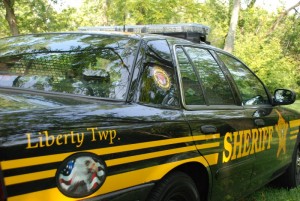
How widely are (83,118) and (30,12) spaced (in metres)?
15.8

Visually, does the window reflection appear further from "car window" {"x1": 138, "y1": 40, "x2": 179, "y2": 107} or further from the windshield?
the windshield

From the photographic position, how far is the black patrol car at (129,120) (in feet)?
5.94

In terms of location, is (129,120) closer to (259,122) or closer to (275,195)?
(259,122)

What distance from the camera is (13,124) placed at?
1730mm

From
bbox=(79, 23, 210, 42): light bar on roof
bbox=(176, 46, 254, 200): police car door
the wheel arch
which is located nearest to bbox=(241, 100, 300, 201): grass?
bbox=(176, 46, 254, 200): police car door

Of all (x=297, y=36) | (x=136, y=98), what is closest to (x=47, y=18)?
(x=136, y=98)

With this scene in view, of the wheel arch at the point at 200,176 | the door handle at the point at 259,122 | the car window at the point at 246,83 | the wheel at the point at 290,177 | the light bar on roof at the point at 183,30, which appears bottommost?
the wheel at the point at 290,177

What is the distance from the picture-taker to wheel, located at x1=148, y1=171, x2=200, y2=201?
2439 millimetres

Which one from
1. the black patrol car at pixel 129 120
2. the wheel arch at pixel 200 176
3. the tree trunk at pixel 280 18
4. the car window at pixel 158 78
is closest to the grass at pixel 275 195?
the black patrol car at pixel 129 120

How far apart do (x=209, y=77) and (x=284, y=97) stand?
52.5 inches

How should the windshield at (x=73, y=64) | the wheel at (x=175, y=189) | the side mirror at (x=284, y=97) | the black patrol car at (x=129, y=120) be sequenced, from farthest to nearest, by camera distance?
1. the side mirror at (x=284, y=97)
2. the windshield at (x=73, y=64)
3. the wheel at (x=175, y=189)
4. the black patrol car at (x=129, y=120)

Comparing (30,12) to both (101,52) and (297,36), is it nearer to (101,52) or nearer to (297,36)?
(101,52)

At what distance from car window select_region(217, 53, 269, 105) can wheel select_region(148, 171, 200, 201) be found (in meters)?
1.31

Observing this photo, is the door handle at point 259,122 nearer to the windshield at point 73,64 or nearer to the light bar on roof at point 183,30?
the light bar on roof at point 183,30
